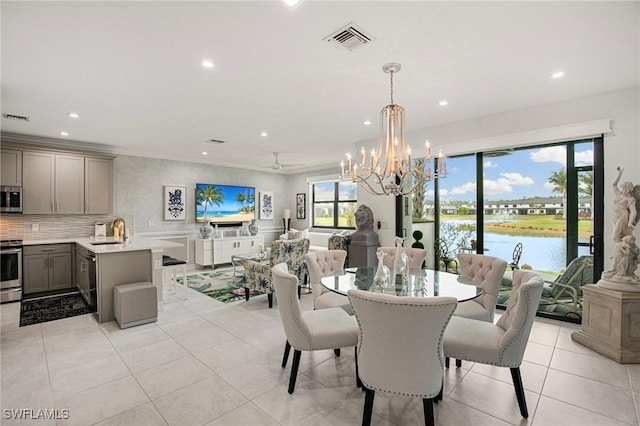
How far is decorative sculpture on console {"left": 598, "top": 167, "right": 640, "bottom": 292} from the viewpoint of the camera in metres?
2.88

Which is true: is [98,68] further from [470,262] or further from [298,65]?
[470,262]

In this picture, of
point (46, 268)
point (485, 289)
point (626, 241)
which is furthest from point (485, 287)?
point (46, 268)

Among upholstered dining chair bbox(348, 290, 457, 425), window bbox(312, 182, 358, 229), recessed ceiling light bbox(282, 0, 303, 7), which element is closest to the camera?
upholstered dining chair bbox(348, 290, 457, 425)

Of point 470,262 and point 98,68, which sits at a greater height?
point 98,68

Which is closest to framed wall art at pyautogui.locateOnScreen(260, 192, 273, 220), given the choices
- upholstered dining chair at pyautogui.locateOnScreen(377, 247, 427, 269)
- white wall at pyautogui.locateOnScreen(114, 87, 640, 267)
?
white wall at pyautogui.locateOnScreen(114, 87, 640, 267)

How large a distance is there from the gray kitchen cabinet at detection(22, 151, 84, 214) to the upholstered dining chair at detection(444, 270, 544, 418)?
228 inches

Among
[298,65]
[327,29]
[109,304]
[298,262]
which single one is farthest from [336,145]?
[109,304]

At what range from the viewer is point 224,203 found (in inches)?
303

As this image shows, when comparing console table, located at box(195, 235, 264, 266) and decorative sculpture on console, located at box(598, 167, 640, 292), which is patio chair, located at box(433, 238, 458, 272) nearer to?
decorative sculpture on console, located at box(598, 167, 640, 292)

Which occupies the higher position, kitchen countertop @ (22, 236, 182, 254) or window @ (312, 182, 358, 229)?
window @ (312, 182, 358, 229)

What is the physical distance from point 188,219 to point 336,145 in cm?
392

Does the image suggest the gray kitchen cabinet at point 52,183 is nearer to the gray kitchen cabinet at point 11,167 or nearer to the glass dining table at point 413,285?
the gray kitchen cabinet at point 11,167

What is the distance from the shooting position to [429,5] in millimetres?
1897

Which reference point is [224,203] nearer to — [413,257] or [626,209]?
[413,257]
